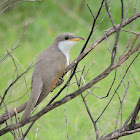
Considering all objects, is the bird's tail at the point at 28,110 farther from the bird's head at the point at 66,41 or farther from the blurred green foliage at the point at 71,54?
the bird's head at the point at 66,41

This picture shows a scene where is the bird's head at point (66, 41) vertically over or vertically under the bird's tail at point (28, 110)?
over

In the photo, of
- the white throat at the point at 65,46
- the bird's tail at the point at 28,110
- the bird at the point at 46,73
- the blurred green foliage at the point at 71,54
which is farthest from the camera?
the blurred green foliage at the point at 71,54

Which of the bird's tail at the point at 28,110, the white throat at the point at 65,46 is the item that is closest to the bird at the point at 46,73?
the white throat at the point at 65,46

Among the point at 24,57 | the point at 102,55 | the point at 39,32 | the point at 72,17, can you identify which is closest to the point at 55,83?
the point at 24,57

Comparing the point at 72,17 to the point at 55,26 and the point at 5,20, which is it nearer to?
the point at 55,26

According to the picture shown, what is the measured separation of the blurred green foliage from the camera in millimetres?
4875

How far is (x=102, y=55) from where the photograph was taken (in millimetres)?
6719

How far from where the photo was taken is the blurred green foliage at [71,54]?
488 centimetres

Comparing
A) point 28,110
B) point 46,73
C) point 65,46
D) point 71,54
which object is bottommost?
point 28,110

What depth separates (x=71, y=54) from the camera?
6.00m

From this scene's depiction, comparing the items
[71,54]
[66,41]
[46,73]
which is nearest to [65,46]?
[66,41]

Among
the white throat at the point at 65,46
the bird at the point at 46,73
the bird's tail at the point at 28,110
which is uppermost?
the white throat at the point at 65,46

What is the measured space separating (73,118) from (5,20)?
3516 millimetres

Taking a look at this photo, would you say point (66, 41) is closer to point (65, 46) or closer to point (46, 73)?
point (65, 46)
